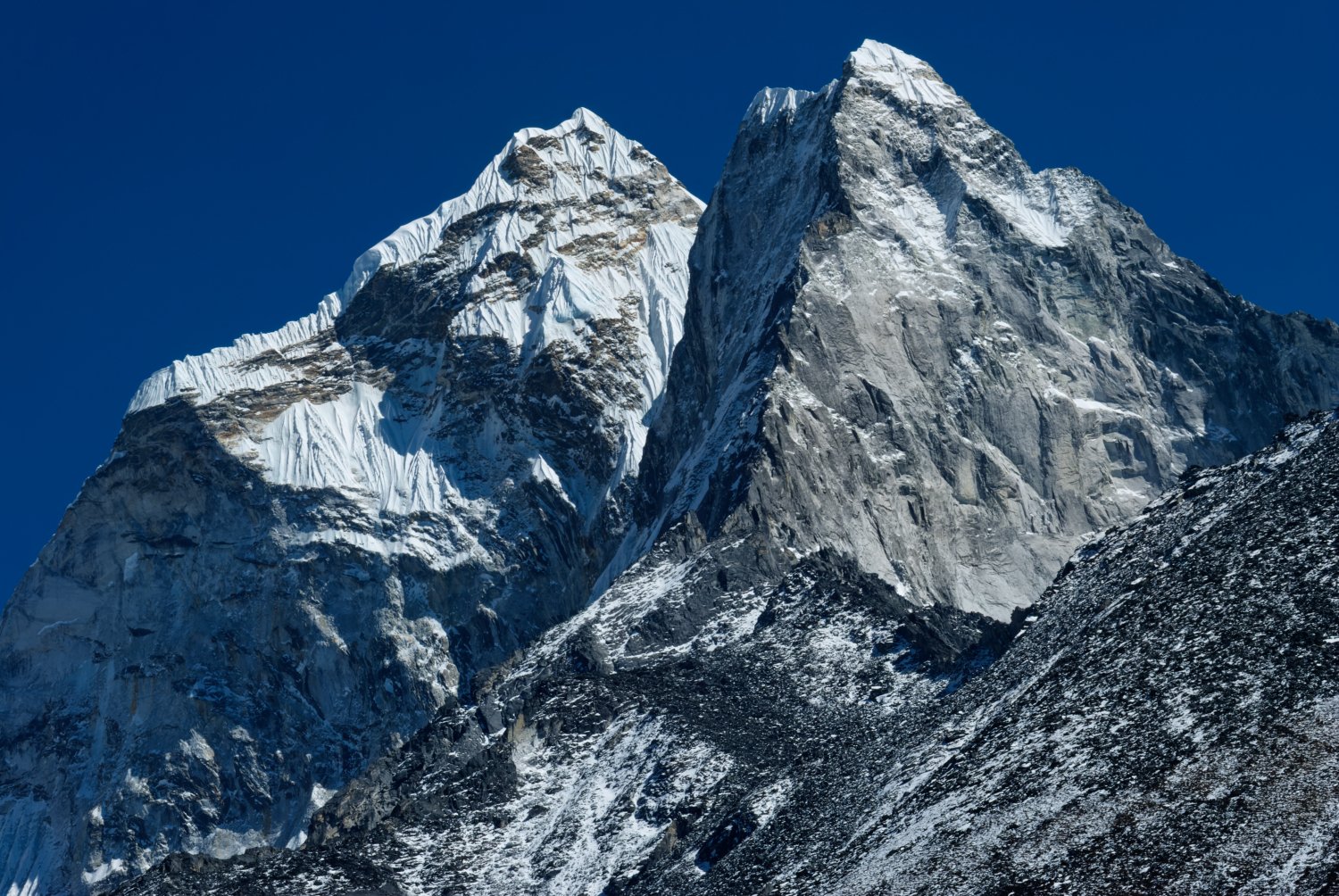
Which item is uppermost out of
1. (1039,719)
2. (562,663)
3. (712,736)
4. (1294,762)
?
(562,663)

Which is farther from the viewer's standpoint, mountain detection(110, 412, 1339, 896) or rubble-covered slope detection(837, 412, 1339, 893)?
mountain detection(110, 412, 1339, 896)

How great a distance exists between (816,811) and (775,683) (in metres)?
32.4

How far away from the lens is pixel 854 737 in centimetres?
13988

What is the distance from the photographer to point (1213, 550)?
116500mm

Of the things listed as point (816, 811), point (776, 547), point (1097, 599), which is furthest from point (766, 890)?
point (776, 547)

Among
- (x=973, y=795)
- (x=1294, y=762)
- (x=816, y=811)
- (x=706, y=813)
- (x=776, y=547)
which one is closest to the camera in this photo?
(x=1294, y=762)

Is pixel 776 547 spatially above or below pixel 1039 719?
above

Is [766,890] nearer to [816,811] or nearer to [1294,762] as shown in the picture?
[816,811]

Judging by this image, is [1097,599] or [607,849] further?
[607,849]

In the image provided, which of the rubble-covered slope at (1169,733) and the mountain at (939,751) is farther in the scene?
the mountain at (939,751)

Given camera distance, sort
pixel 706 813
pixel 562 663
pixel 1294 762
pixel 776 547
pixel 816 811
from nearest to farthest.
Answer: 1. pixel 1294 762
2. pixel 816 811
3. pixel 706 813
4. pixel 562 663
5. pixel 776 547

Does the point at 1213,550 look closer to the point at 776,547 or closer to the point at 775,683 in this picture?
the point at 775,683

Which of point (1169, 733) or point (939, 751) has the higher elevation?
point (939, 751)

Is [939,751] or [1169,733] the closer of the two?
[1169,733]
